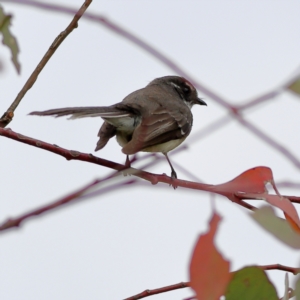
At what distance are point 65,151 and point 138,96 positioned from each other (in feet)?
12.7

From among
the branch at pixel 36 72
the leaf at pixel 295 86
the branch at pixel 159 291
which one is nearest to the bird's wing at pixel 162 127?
the branch at pixel 36 72

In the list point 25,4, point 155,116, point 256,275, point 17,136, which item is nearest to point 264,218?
point 256,275

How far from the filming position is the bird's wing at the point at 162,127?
433cm

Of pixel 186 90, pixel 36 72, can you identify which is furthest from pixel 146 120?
pixel 36 72

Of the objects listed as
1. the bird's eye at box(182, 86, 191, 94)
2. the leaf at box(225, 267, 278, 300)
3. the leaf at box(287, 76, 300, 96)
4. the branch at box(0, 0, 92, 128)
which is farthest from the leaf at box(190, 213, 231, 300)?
the bird's eye at box(182, 86, 191, 94)

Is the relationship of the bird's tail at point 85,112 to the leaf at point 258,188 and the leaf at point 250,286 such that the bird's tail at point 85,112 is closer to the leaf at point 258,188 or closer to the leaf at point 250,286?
the leaf at point 258,188

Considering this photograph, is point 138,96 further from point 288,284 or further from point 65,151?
point 288,284

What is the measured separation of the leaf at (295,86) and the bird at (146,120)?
90.3 inches

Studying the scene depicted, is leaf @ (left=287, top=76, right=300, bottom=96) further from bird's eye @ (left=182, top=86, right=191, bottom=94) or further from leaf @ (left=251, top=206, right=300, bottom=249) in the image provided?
bird's eye @ (left=182, top=86, right=191, bottom=94)

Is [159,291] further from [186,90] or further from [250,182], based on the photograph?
[186,90]

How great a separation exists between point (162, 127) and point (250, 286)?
370 cm

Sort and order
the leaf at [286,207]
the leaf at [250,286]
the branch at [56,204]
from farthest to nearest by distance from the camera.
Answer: the leaf at [286,207]
the leaf at [250,286]
the branch at [56,204]

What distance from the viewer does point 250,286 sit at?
1.23 meters

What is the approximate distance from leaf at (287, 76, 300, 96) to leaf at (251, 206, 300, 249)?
1.00 ft
